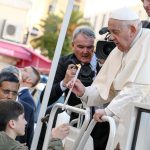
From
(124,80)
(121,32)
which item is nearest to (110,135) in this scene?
(124,80)

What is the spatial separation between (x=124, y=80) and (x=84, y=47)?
3.34 ft

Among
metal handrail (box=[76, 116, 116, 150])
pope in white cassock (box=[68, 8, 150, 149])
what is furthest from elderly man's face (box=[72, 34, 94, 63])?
metal handrail (box=[76, 116, 116, 150])

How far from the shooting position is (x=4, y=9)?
26.1 metres

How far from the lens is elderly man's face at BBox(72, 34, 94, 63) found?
459 centimetres

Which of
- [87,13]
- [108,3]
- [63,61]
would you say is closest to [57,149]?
[63,61]

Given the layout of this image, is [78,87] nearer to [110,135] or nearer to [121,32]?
[121,32]

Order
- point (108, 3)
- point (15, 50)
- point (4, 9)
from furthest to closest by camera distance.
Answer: point (108, 3) → point (4, 9) → point (15, 50)

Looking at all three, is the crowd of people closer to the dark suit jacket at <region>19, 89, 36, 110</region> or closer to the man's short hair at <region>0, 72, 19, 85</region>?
the man's short hair at <region>0, 72, 19, 85</region>

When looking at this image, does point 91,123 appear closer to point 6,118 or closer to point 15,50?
point 6,118

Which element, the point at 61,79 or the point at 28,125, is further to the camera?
the point at 28,125

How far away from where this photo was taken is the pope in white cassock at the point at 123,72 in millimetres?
3453

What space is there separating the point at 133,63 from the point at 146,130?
2.40 feet

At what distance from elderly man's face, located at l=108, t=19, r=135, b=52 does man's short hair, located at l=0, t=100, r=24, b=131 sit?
2.82 ft

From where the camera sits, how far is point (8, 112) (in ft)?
13.0
